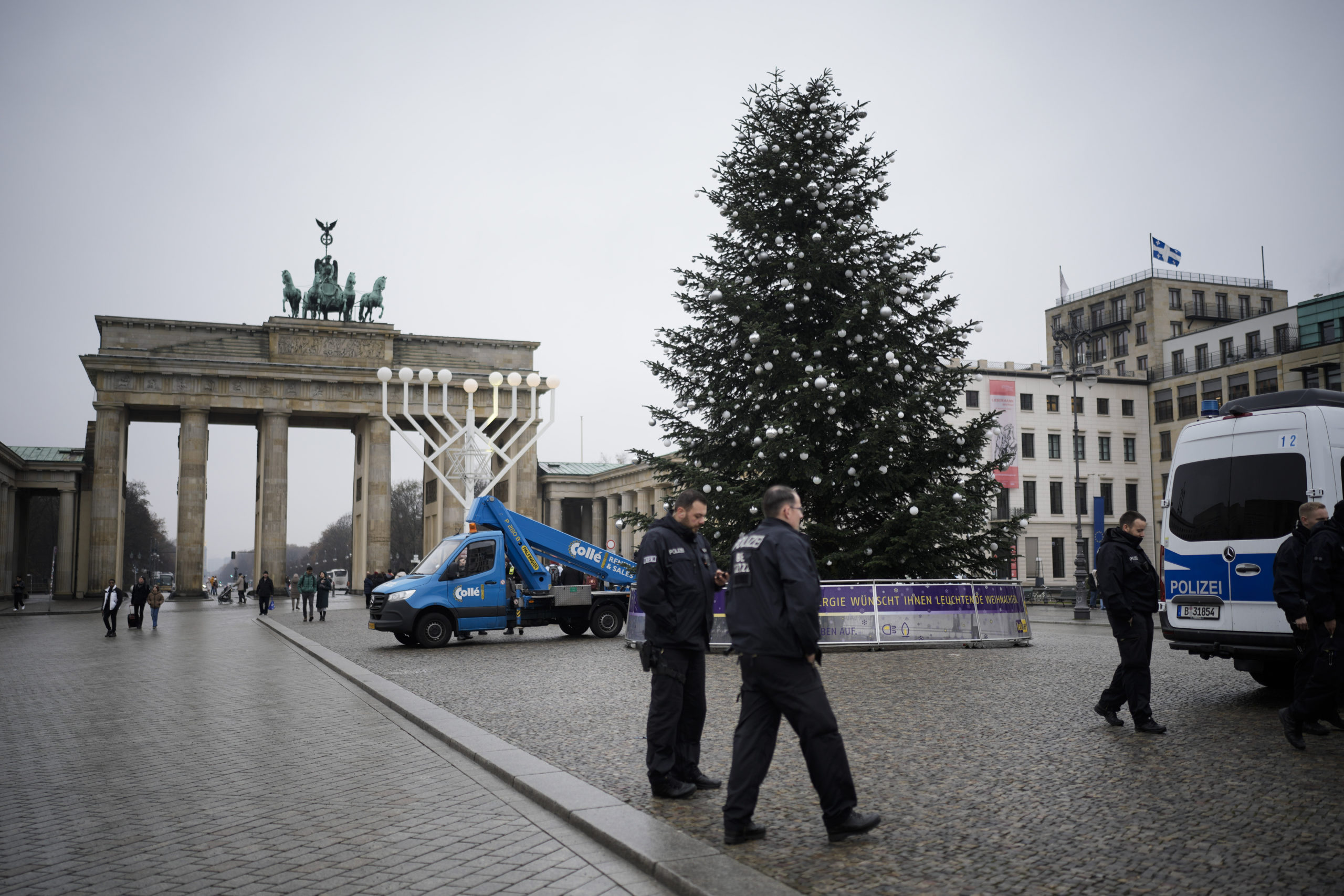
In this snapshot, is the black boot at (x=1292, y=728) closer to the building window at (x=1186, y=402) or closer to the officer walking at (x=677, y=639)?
the officer walking at (x=677, y=639)

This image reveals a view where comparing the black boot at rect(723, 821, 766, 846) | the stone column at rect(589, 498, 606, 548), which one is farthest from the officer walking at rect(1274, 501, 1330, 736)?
the stone column at rect(589, 498, 606, 548)

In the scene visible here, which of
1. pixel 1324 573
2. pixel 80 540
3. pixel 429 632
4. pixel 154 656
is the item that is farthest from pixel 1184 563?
pixel 80 540

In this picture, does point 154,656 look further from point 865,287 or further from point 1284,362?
point 1284,362

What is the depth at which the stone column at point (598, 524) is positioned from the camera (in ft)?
295

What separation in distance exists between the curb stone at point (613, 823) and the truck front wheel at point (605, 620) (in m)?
14.2

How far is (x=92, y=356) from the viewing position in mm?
64062

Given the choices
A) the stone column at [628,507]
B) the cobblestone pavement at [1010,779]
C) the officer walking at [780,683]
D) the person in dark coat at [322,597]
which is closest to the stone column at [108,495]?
→ the person in dark coat at [322,597]

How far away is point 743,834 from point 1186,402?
238 ft

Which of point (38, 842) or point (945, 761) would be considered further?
point (945, 761)

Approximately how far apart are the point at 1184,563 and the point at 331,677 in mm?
12076

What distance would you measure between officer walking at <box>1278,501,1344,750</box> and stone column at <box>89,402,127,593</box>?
64567mm

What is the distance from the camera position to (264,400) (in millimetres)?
68000

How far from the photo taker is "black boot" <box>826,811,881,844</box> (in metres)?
5.75

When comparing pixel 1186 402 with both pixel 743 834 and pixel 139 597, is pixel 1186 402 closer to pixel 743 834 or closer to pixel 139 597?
pixel 139 597
